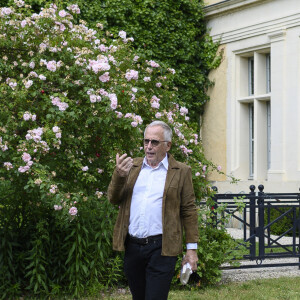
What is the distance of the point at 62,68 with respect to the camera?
21.9 feet

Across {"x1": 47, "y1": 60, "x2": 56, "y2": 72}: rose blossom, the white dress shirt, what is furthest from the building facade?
the white dress shirt

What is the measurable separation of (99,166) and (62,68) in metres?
1.08

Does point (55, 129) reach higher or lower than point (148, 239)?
higher

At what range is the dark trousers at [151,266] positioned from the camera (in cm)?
426

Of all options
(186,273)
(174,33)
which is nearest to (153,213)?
(186,273)

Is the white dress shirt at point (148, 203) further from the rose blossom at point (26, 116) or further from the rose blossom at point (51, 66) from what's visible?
the rose blossom at point (51, 66)

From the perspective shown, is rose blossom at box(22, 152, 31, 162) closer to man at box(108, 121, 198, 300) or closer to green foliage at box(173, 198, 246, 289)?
man at box(108, 121, 198, 300)

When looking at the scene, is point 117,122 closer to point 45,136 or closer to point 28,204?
point 45,136

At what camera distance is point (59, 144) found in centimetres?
610


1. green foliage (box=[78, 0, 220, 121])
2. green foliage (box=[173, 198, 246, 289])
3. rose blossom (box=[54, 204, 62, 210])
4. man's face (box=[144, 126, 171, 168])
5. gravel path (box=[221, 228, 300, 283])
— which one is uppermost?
green foliage (box=[78, 0, 220, 121])

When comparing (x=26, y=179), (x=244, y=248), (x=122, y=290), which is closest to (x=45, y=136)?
(x=26, y=179)

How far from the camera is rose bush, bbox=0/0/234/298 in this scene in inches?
246

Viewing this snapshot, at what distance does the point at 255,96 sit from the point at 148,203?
1220cm

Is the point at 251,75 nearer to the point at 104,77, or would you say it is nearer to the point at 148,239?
the point at 104,77
